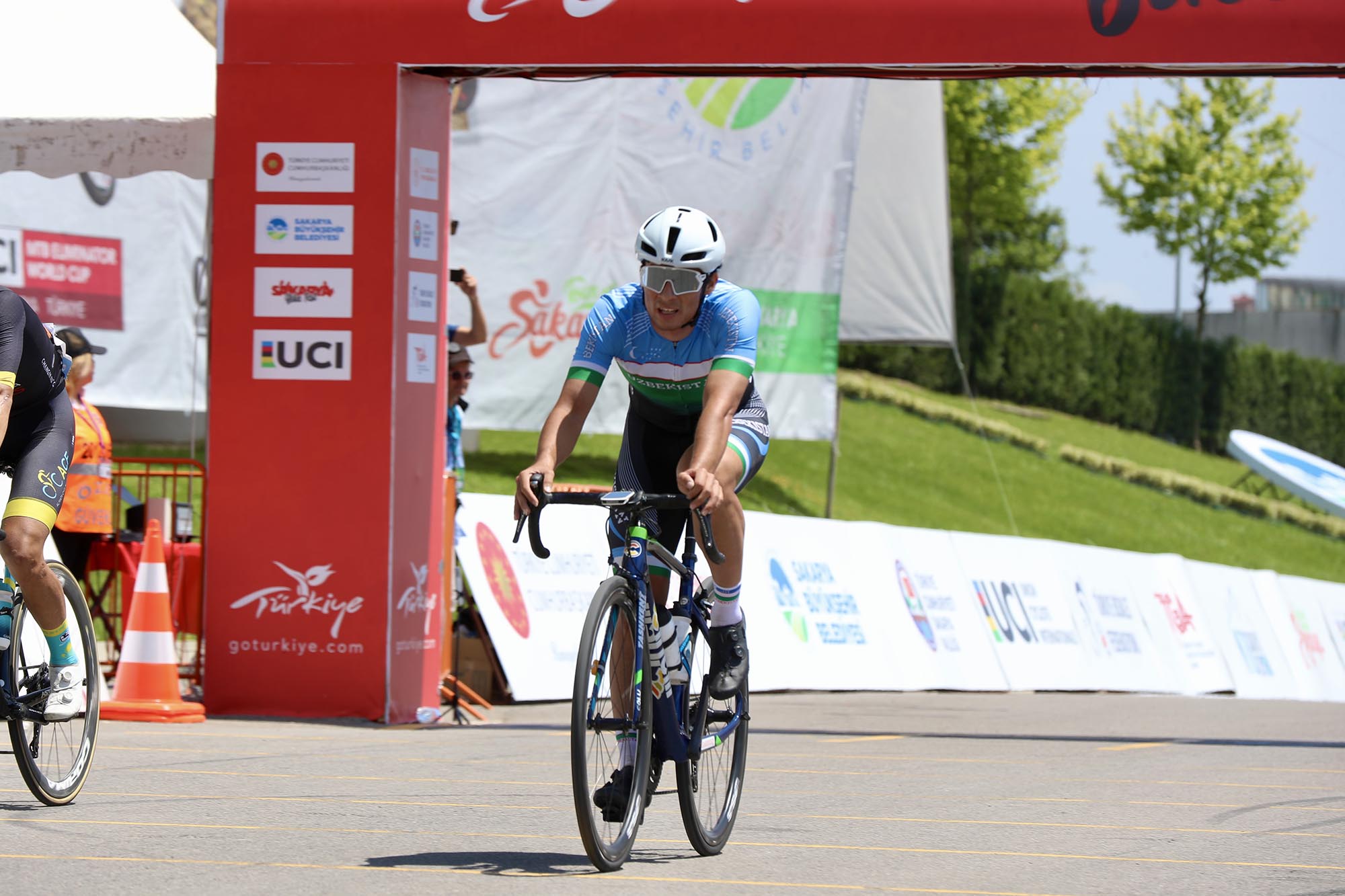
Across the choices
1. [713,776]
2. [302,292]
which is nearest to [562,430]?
[713,776]

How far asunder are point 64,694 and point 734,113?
17.0m

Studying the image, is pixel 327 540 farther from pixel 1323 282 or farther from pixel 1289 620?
pixel 1323 282

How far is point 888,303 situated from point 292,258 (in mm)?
16645

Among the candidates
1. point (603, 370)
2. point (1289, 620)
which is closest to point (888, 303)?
point (1289, 620)

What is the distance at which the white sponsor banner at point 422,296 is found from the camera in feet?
35.7

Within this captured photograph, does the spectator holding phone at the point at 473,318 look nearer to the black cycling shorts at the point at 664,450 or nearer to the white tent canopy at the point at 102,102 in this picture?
the white tent canopy at the point at 102,102

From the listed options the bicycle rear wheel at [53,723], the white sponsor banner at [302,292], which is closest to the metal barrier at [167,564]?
the white sponsor banner at [302,292]

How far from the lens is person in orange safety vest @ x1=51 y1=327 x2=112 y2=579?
428 inches

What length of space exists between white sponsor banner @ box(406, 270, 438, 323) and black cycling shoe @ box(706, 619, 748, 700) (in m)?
5.03

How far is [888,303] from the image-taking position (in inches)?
1047

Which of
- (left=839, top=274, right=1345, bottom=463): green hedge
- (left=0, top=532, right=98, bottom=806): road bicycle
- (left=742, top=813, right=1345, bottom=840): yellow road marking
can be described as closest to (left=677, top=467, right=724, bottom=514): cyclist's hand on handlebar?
(left=742, top=813, right=1345, bottom=840): yellow road marking

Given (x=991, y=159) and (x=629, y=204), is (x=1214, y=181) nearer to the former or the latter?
(x=991, y=159)

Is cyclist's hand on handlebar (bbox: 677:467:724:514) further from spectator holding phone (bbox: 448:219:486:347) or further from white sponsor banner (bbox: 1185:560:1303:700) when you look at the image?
white sponsor banner (bbox: 1185:560:1303:700)

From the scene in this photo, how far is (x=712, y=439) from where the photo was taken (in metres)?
5.85
